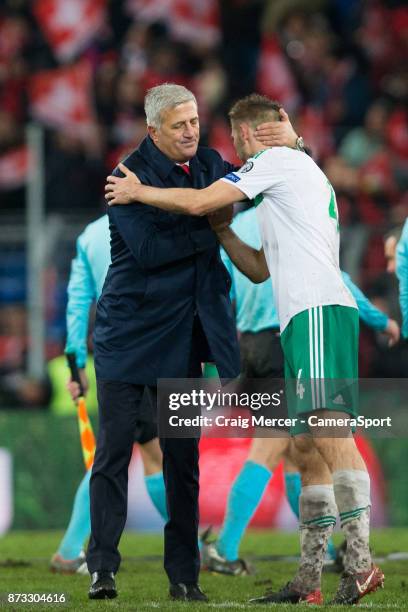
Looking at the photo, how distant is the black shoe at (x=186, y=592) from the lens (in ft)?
19.4

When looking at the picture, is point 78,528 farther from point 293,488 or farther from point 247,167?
point 247,167

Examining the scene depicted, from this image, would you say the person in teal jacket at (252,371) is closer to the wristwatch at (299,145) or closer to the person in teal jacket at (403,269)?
the person in teal jacket at (403,269)

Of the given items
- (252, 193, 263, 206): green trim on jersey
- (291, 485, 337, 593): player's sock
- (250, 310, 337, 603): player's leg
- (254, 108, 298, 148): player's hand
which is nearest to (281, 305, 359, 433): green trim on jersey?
(250, 310, 337, 603): player's leg

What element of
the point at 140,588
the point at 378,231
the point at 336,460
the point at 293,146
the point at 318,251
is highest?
the point at 378,231

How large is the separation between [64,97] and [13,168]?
1.10 meters

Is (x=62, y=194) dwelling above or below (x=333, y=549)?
above

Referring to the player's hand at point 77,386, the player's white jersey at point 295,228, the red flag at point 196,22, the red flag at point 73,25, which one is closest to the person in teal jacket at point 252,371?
the player's hand at point 77,386

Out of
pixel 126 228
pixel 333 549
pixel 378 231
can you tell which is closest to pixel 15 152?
pixel 378 231

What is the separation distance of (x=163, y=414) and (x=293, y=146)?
132cm

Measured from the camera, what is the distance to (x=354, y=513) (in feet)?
18.1

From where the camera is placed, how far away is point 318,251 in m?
5.68

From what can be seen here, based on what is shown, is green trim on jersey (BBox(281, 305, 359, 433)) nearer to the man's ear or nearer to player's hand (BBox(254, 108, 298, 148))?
player's hand (BBox(254, 108, 298, 148))

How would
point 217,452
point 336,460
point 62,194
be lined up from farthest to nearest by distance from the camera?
point 62,194
point 217,452
point 336,460

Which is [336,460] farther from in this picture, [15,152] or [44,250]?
[15,152]
